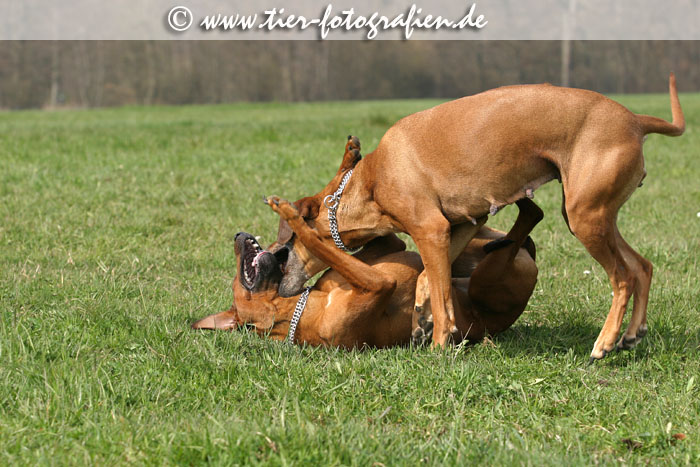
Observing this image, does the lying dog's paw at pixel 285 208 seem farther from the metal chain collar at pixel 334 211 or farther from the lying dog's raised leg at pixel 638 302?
the lying dog's raised leg at pixel 638 302

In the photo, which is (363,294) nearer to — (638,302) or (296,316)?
(296,316)

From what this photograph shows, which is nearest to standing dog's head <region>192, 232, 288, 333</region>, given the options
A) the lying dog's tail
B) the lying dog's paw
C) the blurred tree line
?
the lying dog's paw

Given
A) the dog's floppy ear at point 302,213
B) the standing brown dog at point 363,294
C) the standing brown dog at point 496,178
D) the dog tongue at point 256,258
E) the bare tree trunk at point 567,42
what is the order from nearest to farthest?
the standing brown dog at point 496,178
the standing brown dog at point 363,294
the dog tongue at point 256,258
the dog's floppy ear at point 302,213
the bare tree trunk at point 567,42

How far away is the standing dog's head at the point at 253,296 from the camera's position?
418 cm

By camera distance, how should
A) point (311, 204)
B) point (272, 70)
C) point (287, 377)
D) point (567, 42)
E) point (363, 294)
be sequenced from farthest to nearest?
point (272, 70) < point (567, 42) < point (311, 204) < point (363, 294) < point (287, 377)

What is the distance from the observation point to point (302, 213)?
14.5 ft

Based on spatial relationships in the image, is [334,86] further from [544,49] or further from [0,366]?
[0,366]

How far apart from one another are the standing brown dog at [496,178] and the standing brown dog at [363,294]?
0.43 feet

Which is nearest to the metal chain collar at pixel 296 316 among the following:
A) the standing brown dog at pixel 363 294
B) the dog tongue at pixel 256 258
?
the standing brown dog at pixel 363 294

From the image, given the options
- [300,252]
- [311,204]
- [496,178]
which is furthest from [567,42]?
[300,252]

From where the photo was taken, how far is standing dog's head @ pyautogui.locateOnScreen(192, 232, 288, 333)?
4.18 metres

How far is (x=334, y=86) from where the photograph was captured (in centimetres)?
4509

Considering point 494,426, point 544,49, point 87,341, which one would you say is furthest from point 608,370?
point 544,49

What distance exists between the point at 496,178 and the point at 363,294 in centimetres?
93
